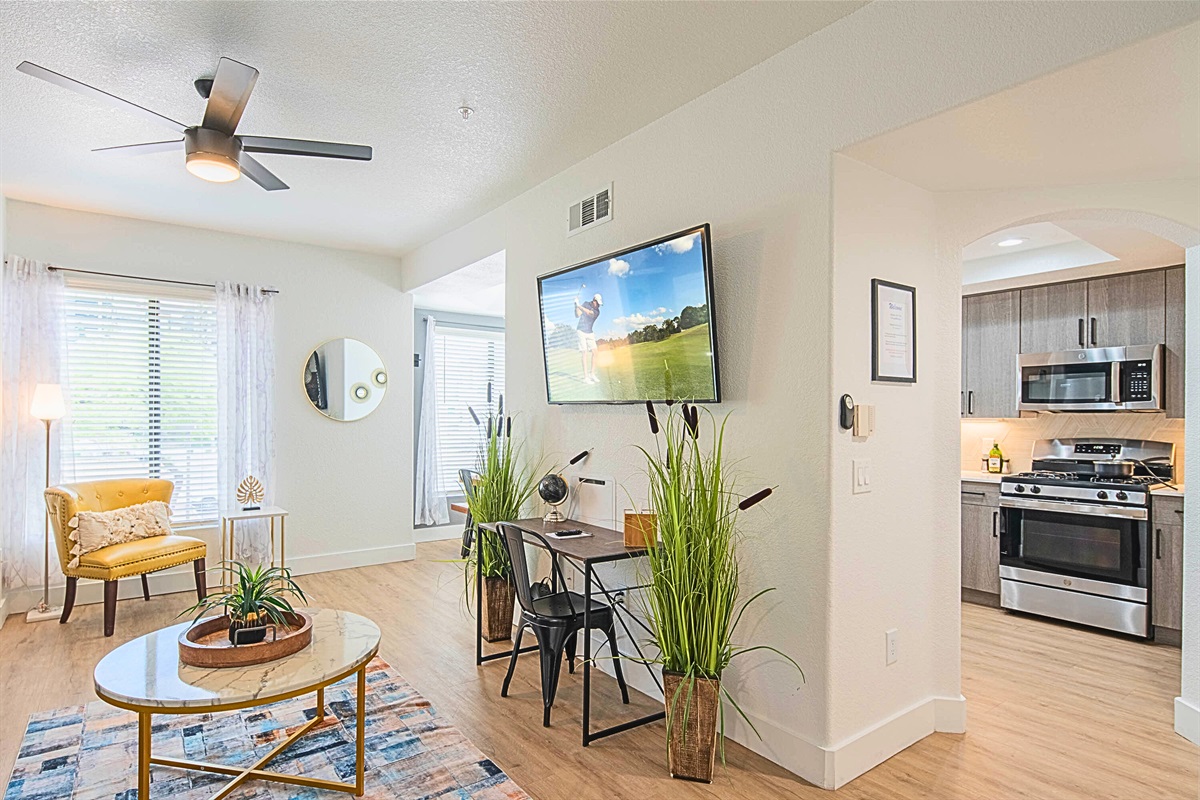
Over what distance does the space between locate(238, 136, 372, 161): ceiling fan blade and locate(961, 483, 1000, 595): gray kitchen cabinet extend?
453cm

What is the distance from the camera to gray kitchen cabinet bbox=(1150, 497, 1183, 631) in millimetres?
3965

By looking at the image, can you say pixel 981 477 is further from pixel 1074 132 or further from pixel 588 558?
pixel 588 558

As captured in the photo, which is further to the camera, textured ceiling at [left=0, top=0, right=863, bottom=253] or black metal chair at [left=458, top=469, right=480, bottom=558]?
black metal chair at [left=458, top=469, right=480, bottom=558]

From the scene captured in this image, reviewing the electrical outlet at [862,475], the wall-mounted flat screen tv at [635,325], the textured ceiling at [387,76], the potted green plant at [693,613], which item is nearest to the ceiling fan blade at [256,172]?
the textured ceiling at [387,76]

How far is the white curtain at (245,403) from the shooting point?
517 centimetres

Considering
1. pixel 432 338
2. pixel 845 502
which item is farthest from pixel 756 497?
pixel 432 338

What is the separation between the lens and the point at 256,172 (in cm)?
303

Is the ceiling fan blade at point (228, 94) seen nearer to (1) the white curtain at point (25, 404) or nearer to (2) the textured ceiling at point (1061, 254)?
(1) the white curtain at point (25, 404)

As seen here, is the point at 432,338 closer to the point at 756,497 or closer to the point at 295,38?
the point at 295,38

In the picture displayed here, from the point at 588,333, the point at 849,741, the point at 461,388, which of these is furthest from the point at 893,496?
the point at 461,388

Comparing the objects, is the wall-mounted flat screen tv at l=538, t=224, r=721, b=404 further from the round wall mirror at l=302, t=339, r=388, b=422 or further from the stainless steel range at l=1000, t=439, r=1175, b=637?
the stainless steel range at l=1000, t=439, r=1175, b=637

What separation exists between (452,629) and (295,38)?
10.5 ft

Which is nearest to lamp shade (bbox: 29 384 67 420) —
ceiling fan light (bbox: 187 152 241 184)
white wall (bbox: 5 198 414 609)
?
white wall (bbox: 5 198 414 609)

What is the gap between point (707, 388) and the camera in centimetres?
285
